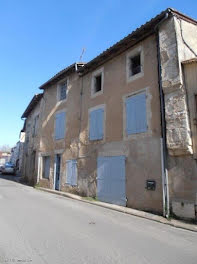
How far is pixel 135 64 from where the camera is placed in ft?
33.3

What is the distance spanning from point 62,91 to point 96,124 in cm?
518

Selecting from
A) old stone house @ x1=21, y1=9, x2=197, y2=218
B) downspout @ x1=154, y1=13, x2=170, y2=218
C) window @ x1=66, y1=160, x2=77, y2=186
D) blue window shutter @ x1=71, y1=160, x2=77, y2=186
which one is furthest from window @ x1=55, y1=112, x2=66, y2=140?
downspout @ x1=154, y1=13, x2=170, y2=218

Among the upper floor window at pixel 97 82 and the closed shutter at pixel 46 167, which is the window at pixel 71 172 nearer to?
the closed shutter at pixel 46 167

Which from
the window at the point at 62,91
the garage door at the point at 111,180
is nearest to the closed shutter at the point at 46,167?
the window at the point at 62,91

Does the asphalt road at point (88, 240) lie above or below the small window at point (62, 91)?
below

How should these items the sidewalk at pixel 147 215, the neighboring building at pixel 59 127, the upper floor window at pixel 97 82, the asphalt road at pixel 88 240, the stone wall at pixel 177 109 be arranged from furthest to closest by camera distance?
1. the neighboring building at pixel 59 127
2. the upper floor window at pixel 97 82
3. the stone wall at pixel 177 109
4. the sidewalk at pixel 147 215
5. the asphalt road at pixel 88 240

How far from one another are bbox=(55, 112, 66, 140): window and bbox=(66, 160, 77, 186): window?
6.61 feet

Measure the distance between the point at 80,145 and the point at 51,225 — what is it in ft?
21.1

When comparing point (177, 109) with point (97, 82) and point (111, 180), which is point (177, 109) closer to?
point (111, 180)

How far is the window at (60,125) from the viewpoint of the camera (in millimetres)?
13500

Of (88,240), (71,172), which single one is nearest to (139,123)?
(71,172)

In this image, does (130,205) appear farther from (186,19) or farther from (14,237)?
(186,19)

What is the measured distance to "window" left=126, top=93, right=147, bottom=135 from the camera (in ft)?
28.3

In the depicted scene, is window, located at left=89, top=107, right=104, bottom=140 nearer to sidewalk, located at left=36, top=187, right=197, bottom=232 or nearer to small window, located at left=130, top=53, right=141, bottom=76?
small window, located at left=130, top=53, right=141, bottom=76
